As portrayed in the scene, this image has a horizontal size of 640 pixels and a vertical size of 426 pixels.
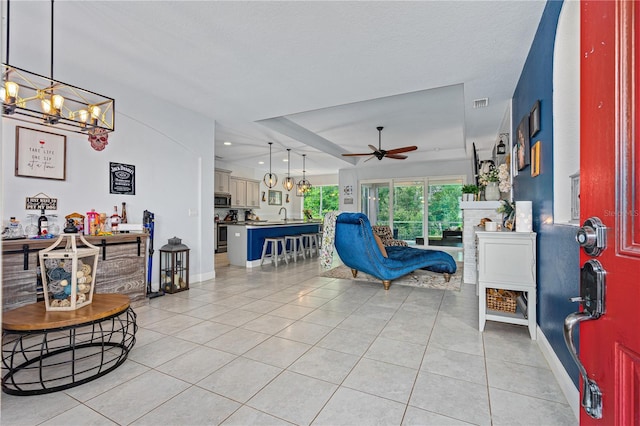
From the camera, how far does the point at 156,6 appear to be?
2480 millimetres

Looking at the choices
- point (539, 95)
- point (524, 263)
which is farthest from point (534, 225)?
point (539, 95)

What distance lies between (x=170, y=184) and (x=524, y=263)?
442cm

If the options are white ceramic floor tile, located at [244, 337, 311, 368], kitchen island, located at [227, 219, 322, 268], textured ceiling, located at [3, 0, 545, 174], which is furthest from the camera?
kitchen island, located at [227, 219, 322, 268]

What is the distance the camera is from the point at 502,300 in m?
3.06

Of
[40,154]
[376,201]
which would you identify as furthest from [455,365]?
[376,201]

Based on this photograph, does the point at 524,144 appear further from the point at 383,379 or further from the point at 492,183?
the point at 383,379

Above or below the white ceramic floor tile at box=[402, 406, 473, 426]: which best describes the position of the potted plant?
above

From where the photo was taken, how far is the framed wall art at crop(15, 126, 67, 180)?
305 cm

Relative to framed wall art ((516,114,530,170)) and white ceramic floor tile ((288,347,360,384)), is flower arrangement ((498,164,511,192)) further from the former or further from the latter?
white ceramic floor tile ((288,347,360,384))

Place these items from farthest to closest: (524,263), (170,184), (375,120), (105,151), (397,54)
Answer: (375,120) < (170,184) < (105,151) < (397,54) < (524,263)

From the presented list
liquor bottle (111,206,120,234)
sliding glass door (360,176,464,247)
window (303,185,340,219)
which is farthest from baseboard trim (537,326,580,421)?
window (303,185,340,219)

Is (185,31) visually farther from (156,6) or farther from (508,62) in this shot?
→ (508,62)

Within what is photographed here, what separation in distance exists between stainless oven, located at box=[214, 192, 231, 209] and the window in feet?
13.3

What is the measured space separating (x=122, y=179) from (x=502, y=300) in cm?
455
